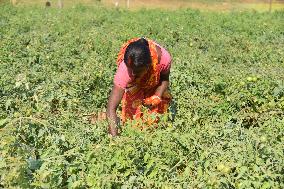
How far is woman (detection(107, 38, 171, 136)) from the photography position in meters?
4.14

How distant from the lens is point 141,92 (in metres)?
4.82

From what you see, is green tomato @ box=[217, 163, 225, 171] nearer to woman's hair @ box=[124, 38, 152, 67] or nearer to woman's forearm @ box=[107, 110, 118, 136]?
woman's forearm @ box=[107, 110, 118, 136]

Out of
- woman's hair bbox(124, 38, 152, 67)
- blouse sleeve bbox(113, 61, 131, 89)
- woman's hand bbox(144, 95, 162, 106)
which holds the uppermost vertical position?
woman's hair bbox(124, 38, 152, 67)

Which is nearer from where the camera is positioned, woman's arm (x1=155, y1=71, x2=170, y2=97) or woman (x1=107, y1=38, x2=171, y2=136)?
woman (x1=107, y1=38, x2=171, y2=136)

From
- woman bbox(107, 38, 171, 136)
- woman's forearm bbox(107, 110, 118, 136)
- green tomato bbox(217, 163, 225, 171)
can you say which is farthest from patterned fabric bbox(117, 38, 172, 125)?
green tomato bbox(217, 163, 225, 171)

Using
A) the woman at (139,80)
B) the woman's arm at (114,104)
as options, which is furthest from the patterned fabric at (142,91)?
the woman's arm at (114,104)

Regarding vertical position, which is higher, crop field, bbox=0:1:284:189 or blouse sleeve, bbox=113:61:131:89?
blouse sleeve, bbox=113:61:131:89

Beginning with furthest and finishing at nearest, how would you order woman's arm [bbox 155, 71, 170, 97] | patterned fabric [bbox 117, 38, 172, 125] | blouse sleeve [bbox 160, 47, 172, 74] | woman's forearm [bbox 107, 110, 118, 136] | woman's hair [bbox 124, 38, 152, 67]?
woman's arm [bbox 155, 71, 170, 97] → blouse sleeve [bbox 160, 47, 172, 74] → patterned fabric [bbox 117, 38, 172, 125] → woman's hair [bbox 124, 38, 152, 67] → woman's forearm [bbox 107, 110, 118, 136]

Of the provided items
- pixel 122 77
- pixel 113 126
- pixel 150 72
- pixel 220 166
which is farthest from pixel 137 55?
pixel 220 166

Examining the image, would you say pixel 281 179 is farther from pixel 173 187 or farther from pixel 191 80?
pixel 191 80

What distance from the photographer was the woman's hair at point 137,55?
4.09 meters

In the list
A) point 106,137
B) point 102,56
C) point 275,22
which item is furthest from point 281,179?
point 275,22

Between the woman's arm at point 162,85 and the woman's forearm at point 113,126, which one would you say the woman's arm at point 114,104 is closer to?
the woman's forearm at point 113,126

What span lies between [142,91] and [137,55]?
0.79 metres
